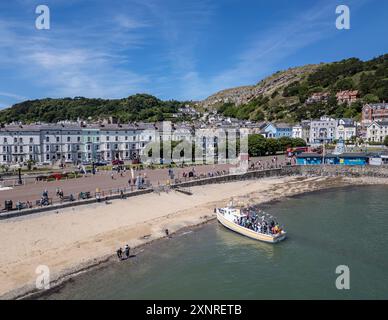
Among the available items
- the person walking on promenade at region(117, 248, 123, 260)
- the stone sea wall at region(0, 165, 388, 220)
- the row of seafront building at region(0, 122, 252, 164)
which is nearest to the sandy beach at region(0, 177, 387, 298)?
the person walking on promenade at region(117, 248, 123, 260)

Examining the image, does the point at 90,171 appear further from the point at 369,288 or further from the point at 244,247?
the point at 369,288

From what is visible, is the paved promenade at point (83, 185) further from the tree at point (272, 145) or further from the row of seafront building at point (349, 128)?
the row of seafront building at point (349, 128)

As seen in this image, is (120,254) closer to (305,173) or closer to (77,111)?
(305,173)

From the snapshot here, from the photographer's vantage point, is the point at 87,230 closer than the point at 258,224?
Yes

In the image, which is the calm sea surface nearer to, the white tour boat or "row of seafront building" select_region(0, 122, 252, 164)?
the white tour boat

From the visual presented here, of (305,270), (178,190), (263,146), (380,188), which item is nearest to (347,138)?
(263,146)

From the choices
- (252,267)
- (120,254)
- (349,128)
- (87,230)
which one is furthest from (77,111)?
(252,267)
